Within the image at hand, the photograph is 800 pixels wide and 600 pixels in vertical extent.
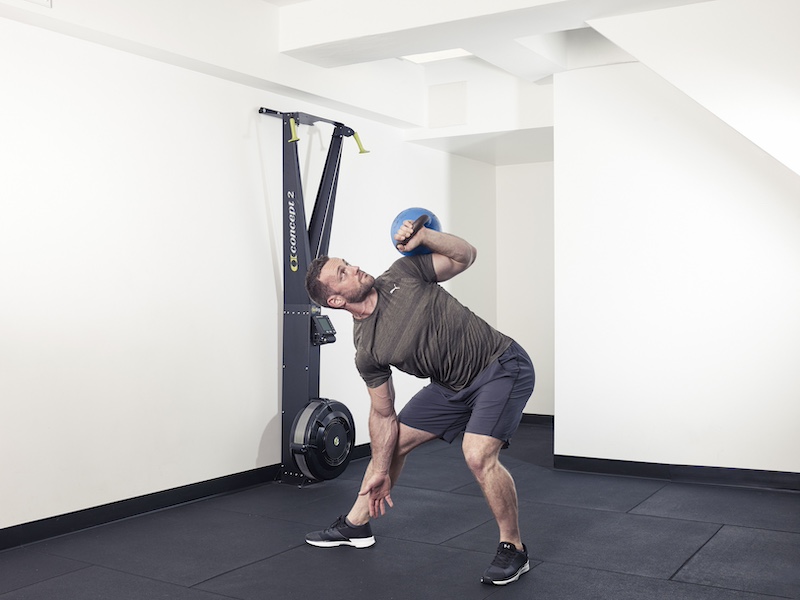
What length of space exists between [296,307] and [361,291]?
1703 millimetres

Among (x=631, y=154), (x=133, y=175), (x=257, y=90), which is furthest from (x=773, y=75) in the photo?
(x=133, y=175)

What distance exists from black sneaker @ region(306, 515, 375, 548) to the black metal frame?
43.0 inches

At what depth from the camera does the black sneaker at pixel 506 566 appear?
3082mm

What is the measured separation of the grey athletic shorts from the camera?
3150 millimetres

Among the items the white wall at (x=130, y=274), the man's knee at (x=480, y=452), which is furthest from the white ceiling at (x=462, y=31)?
the man's knee at (x=480, y=452)

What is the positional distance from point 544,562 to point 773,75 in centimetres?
252

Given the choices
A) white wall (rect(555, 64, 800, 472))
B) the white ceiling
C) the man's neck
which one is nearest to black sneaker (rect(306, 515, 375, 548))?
the man's neck

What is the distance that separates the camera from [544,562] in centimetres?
336

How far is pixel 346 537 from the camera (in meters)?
3.54

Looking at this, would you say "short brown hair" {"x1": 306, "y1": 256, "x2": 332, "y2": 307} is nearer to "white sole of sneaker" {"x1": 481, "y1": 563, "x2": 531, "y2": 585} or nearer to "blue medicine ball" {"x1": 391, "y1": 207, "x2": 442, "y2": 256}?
"blue medicine ball" {"x1": 391, "y1": 207, "x2": 442, "y2": 256}

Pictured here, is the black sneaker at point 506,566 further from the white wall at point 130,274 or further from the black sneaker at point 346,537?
the white wall at point 130,274

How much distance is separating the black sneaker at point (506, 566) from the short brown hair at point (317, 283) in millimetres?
1141

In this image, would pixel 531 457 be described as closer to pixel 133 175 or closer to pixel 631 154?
pixel 631 154

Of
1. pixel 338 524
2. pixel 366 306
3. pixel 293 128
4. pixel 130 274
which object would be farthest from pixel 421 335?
pixel 293 128
